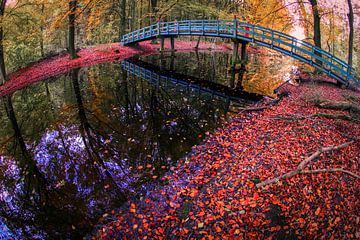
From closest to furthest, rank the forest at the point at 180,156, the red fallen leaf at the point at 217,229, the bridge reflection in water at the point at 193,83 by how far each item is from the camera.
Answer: the red fallen leaf at the point at 217,229 < the forest at the point at 180,156 < the bridge reflection in water at the point at 193,83

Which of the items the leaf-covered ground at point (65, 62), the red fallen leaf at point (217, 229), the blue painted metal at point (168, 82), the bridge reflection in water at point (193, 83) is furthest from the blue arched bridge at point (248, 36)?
the red fallen leaf at point (217, 229)

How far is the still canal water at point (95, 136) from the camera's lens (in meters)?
5.98

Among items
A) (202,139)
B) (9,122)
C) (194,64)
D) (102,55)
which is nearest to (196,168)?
(202,139)

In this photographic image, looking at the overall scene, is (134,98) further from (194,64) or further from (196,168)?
(194,64)

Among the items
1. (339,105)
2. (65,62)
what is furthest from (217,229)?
(65,62)

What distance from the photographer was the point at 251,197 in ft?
18.1

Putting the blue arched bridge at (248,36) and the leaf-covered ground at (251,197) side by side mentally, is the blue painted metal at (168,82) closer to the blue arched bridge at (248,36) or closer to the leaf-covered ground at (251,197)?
the blue arched bridge at (248,36)

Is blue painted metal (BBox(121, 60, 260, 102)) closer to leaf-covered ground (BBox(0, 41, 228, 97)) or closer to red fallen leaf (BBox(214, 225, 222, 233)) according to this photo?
leaf-covered ground (BBox(0, 41, 228, 97))

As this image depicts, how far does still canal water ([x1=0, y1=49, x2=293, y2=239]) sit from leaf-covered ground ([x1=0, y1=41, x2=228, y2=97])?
6.65 feet

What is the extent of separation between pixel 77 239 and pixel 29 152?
16.0ft

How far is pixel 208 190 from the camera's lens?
5.98 meters

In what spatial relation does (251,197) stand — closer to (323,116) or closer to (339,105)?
(323,116)

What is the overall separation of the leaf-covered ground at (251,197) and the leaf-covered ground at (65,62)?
15117 millimetres

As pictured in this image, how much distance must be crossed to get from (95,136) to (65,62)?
49.3ft
